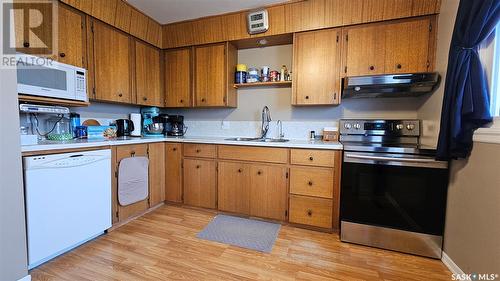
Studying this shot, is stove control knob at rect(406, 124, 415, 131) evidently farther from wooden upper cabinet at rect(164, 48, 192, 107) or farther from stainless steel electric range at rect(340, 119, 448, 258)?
wooden upper cabinet at rect(164, 48, 192, 107)

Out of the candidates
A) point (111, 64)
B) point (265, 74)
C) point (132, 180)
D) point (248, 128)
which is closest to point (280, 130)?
point (248, 128)

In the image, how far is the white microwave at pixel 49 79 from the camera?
4.94 ft

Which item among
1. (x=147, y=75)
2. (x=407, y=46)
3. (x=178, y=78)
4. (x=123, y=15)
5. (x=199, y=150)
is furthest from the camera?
(x=178, y=78)

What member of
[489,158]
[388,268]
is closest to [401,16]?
[489,158]

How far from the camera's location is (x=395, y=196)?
1760 mm

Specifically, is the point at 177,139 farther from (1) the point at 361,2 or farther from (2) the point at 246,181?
(1) the point at 361,2

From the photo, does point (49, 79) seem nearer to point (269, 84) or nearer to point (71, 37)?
point (71, 37)

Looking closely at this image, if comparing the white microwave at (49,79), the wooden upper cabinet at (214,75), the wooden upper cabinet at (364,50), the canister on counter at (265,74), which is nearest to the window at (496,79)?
the wooden upper cabinet at (364,50)

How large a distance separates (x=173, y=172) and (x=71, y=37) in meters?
1.67

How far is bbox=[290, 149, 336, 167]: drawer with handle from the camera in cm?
200

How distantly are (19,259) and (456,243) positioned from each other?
2.96 m

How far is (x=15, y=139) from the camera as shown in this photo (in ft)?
4.32

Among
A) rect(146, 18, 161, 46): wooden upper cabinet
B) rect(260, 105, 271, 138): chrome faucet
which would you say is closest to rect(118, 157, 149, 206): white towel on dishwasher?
rect(260, 105, 271, 138): chrome faucet

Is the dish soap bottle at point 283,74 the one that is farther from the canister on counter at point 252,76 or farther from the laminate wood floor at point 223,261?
the laminate wood floor at point 223,261
